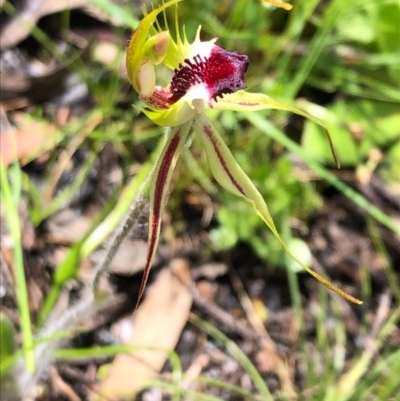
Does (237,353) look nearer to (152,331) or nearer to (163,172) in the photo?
(152,331)

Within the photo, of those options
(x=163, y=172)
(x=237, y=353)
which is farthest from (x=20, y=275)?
(x=237, y=353)

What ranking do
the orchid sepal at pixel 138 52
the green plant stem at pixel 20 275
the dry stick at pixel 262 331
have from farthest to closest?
the dry stick at pixel 262 331, the green plant stem at pixel 20 275, the orchid sepal at pixel 138 52

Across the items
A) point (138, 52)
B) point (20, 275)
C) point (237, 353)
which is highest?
point (138, 52)

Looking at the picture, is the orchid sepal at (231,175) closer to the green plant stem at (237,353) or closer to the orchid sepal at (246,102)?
the orchid sepal at (246,102)

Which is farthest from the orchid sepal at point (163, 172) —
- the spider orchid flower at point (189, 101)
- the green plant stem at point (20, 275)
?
the green plant stem at point (20, 275)

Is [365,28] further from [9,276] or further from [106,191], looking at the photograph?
[9,276]

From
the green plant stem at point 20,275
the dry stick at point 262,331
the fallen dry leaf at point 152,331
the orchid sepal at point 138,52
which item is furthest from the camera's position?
the dry stick at point 262,331

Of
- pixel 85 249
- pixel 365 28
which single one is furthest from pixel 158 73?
pixel 365 28
